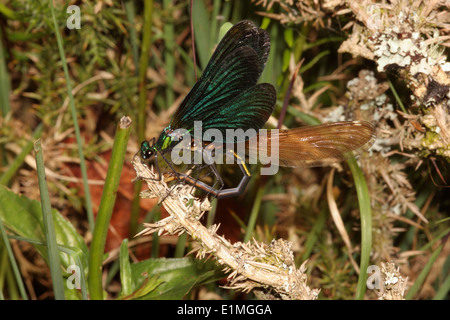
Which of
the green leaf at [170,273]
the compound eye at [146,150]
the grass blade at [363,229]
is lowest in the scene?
the green leaf at [170,273]

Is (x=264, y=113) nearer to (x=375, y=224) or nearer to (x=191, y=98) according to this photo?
(x=191, y=98)

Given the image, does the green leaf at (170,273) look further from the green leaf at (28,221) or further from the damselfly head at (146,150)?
the damselfly head at (146,150)

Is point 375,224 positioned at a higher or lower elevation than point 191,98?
lower

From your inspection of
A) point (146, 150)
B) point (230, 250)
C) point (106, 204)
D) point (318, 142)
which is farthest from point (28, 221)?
point (318, 142)

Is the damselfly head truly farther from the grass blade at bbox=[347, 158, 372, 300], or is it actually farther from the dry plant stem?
the grass blade at bbox=[347, 158, 372, 300]

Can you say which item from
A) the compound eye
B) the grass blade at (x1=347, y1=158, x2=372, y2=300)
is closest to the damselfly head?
the compound eye

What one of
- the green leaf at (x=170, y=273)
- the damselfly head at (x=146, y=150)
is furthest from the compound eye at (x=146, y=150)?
the green leaf at (x=170, y=273)
